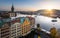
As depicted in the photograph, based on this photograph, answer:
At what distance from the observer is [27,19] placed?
2.25m

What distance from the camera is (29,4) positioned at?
2258 millimetres

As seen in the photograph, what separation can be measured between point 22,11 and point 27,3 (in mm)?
132

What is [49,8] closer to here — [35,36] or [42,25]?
[42,25]

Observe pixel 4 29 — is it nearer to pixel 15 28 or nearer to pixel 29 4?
pixel 15 28

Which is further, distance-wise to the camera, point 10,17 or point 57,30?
point 57,30

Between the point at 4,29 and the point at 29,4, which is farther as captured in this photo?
the point at 29,4

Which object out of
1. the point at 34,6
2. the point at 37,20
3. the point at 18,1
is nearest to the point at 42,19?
the point at 37,20

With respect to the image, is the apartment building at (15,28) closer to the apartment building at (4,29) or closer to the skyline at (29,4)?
the apartment building at (4,29)

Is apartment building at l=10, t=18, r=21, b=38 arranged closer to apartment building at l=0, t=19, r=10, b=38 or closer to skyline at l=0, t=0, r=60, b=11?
apartment building at l=0, t=19, r=10, b=38

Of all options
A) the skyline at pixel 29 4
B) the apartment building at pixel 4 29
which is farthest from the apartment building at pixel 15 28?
the skyline at pixel 29 4

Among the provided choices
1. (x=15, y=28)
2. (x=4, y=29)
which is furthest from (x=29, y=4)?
(x=4, y=29)

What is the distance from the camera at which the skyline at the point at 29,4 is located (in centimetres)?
216

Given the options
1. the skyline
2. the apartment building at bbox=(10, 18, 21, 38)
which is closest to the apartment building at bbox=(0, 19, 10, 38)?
the apartment building at bbox=(10, 18, 21, 38)

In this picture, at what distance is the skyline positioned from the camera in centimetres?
216
